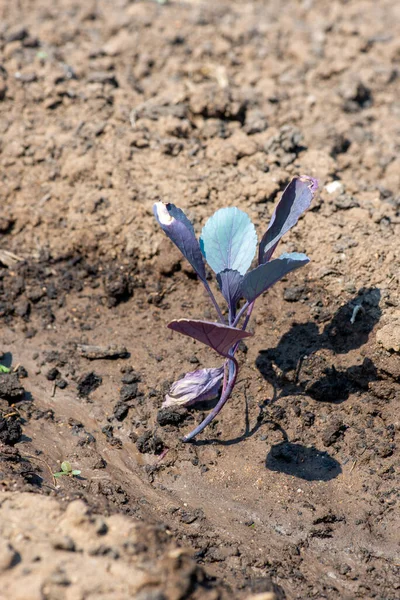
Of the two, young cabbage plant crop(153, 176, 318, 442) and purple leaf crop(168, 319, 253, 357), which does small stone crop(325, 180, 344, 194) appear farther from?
purple leaf crop(168, 319, 253, 357)

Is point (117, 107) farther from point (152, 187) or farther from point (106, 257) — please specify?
point (106, 257)

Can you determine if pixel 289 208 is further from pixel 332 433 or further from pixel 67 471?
pixel 67 471

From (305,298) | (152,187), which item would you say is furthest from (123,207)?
(305,298)

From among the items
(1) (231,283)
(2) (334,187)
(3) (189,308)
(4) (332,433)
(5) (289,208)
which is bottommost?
(4) (332,433)

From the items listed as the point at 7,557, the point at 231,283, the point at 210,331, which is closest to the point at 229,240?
the point at 231,283

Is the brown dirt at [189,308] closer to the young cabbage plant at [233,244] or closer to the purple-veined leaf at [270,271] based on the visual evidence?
the young cabbage plant at [233,244]

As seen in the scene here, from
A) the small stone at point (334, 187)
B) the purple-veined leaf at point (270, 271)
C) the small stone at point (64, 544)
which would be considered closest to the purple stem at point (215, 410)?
the purple-veined leaf at point (270, 271)
